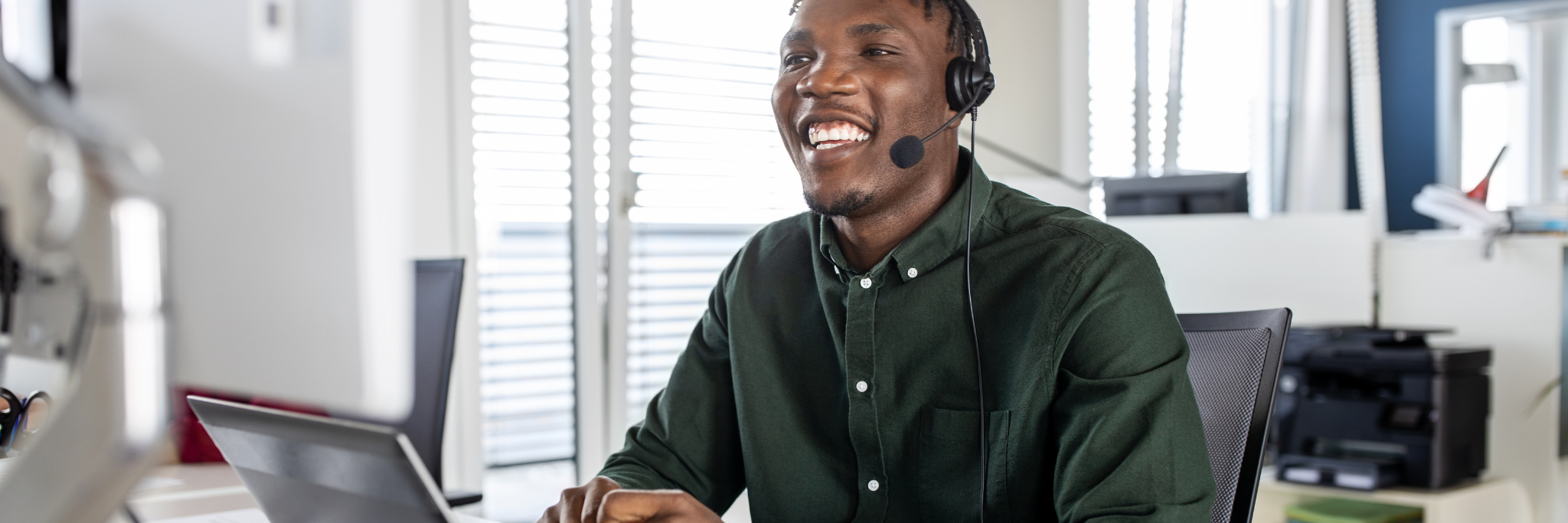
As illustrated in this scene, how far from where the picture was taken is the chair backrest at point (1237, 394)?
1102mm

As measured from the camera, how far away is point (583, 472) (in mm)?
3217

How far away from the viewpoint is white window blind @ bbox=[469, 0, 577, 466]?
2980 millimetres

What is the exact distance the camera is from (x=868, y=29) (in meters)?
1.22

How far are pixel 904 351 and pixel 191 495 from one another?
879mm

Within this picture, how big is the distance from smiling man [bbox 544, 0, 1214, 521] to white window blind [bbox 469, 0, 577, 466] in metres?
1.78

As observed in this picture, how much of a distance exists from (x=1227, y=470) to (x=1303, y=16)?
4016mm

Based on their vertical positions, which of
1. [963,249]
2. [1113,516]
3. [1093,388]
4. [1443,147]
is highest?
[1443,147]

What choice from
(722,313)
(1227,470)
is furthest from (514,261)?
(1227,470)

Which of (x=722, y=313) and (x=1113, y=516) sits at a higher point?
(x=722, y=313)

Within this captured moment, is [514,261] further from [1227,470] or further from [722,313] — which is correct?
[1227,470]

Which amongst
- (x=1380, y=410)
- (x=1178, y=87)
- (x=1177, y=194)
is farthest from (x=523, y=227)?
(x=1178, y=87)

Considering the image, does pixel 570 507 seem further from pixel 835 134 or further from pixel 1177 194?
pixel 1177 194

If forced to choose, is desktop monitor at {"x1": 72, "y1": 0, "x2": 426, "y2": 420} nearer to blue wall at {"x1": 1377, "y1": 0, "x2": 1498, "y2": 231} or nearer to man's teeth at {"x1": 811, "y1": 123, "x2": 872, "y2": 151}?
man's teeth at {"x1": 811, "y1": 123, "x2": 872, "y2": 151}

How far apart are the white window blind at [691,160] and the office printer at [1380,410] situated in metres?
1.56
